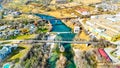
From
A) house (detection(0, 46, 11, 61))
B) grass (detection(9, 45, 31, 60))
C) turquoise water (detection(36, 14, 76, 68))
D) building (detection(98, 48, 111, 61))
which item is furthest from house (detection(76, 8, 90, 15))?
house (detection(0, 46, 11, 61))

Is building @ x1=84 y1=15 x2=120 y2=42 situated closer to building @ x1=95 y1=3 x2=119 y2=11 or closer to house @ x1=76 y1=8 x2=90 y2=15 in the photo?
house @ x1=76 y1=8 x2=90 y2=15

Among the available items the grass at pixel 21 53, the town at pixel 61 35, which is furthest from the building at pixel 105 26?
the grass at pixel 21 53

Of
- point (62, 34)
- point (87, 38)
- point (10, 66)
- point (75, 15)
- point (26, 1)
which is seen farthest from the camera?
point (26, 1)

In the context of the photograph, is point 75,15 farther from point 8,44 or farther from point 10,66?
point 10,66

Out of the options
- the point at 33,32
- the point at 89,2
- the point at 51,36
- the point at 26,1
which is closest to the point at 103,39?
the point at 51,36

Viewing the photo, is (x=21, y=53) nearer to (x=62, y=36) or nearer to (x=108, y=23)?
(x=62, y=36)

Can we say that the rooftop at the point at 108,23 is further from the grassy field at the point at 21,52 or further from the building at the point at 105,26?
the grassy field at the point at 21,52

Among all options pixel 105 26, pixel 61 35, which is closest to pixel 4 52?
pixel 61 35

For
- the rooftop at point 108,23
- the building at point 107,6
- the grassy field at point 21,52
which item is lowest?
the building at point 107,6

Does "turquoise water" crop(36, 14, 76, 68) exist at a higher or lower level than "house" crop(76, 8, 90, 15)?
higher
